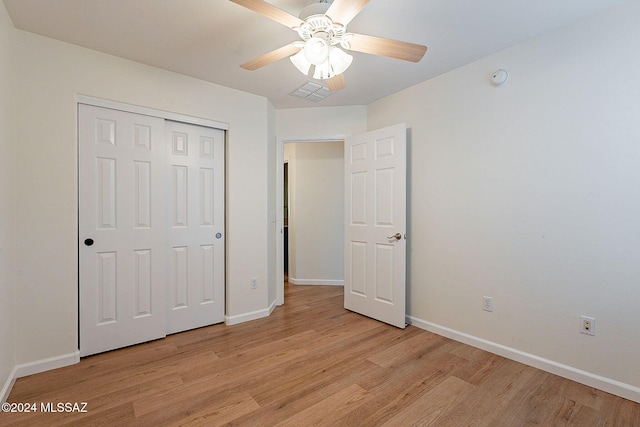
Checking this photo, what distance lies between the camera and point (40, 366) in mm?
2053

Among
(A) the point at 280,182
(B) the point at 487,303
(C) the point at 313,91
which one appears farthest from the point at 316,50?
(B) the point at 487,303

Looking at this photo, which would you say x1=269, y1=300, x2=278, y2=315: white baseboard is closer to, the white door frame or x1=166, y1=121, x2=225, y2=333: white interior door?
the white door frame

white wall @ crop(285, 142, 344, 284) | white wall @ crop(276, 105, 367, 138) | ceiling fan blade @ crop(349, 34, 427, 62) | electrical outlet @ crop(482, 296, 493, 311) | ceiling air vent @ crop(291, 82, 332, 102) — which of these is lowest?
electrical outlet @ crop(482, 296, 493, 311)

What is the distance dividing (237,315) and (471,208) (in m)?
2.52

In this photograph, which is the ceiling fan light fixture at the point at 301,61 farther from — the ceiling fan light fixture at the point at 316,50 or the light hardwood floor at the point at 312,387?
the light hardwood floor at the point at 312,387

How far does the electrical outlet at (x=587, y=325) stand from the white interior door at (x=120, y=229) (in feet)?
10.8

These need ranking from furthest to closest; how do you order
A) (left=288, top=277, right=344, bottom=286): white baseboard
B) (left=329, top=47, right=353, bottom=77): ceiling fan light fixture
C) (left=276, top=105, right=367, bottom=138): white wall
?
(left=288, top=277, right=344, bottom=286): white baseboard
(left=276, top=105, right=367, bottom=138): white wall
(left=329, top=47, right=353, bottom=77): ceiling fan light fixture

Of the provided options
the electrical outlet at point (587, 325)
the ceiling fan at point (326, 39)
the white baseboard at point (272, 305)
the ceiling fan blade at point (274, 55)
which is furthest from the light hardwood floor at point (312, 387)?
the ceiling fan blade at point (274, 55)

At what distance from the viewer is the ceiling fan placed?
1.35m

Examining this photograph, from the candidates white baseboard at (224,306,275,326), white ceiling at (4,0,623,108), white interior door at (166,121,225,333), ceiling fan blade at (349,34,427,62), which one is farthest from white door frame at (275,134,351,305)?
ceiling fan blade at (349,34,427,62)

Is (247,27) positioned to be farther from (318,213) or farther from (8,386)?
(318,213)

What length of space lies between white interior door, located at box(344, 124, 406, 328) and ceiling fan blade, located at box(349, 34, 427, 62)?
49.8 inches

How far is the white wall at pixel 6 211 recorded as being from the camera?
174 centimetres

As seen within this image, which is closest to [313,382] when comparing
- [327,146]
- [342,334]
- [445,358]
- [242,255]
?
[342,334]
